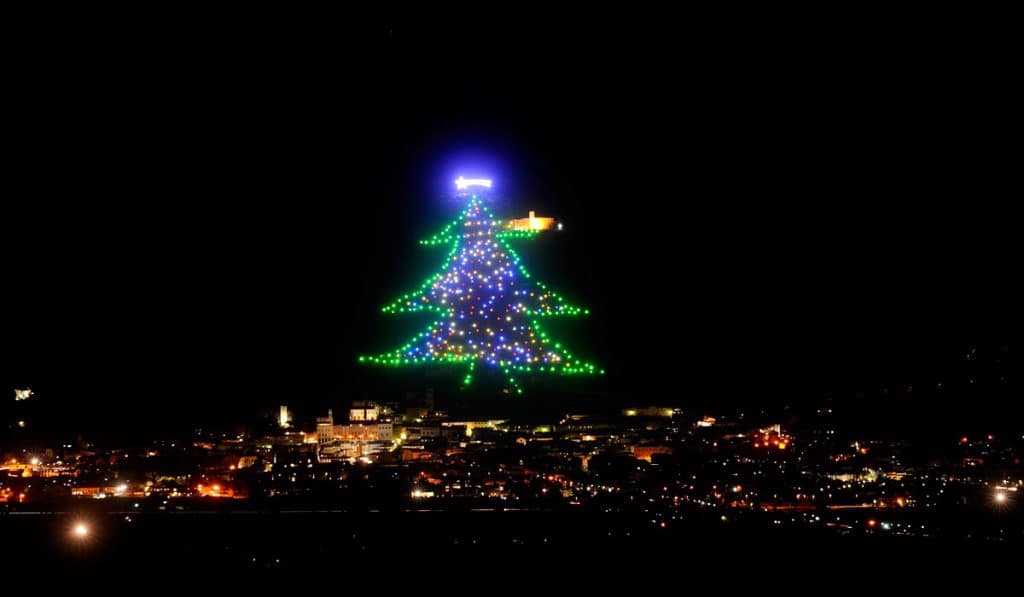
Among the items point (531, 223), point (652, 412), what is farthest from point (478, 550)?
point (531, 223)

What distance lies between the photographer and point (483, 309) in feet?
31.6

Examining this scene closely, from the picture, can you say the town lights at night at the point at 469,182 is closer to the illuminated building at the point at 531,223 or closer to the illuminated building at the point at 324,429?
the illuminated building at the point at 531,223

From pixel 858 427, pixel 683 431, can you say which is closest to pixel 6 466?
pixel 683 431

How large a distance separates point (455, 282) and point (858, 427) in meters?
5.68

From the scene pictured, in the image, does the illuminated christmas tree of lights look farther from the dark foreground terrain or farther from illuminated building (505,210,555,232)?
the dark foreground terrain

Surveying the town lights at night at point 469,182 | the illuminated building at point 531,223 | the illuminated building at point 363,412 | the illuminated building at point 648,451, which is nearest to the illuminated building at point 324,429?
the illuminated building at point 363,412

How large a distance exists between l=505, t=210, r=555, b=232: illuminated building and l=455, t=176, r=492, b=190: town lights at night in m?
0.85

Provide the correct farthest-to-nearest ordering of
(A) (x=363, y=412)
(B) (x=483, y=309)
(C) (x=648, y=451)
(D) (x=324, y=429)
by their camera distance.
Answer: (B) (x=483, y=309)
(A) (x=363, y=412)
(D) (x=324, y=429)
(C) (x=648, y=451)

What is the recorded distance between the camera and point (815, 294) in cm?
676

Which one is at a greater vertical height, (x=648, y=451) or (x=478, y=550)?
(x=648, y=451)

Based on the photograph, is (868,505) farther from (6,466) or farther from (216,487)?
(6,466)

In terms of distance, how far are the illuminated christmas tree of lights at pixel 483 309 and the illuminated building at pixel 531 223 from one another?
101 millimetres

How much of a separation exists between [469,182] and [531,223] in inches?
50.3

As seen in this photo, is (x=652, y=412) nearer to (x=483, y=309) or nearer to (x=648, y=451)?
(x=648, y=451)
